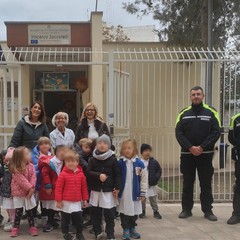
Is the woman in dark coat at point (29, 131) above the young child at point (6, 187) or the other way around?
above

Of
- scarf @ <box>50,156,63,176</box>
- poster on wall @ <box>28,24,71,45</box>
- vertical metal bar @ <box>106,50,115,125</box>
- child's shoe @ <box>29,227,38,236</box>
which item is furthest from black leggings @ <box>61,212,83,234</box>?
poster on wall @ <box>28,24,71,45</box>

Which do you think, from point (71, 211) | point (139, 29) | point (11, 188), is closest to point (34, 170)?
point (11, 188)

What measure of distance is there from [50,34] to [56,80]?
1.67 metres

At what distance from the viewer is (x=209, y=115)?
6.50m

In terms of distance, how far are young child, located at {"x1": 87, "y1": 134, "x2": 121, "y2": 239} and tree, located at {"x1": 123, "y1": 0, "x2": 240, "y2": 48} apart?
→ 741 centimetres

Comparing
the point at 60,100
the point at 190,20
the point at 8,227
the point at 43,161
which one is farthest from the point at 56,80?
the point at 8,227

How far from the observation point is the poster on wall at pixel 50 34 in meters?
11.7

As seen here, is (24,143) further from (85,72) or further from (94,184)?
(85,72)

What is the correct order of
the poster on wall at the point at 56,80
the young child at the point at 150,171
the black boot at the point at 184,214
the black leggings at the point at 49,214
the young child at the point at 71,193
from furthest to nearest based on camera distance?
the poster on wall at the point at 56,80 < the black boot at the point at 184,214 < the young child at the point at 150,171 < the black leggings at the point at 49,214 < the young child at the point at 71,193

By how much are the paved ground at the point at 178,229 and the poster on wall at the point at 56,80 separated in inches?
263

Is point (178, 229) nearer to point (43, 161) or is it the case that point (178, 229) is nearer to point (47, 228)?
point (47, 228)

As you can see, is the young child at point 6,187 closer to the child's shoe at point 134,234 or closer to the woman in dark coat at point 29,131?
the woman in dark coat at point 29,131

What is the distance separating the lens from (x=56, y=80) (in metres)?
13.0

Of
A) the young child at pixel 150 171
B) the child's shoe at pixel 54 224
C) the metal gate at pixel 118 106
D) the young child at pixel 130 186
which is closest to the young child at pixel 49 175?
the child's shoe at pixel 54 224
